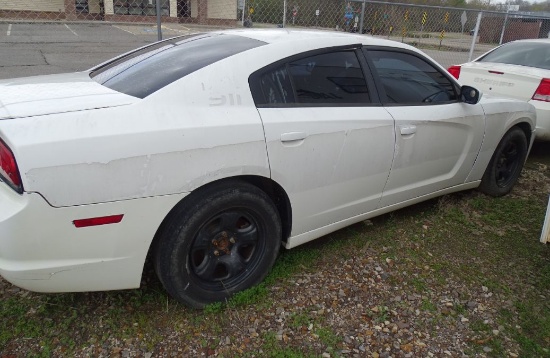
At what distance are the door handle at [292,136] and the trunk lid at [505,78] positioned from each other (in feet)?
13.6

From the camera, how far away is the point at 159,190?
206cm

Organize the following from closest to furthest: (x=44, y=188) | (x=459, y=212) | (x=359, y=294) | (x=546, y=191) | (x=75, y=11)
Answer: (x=44, y=188)
(x=359, y=294)
(x=459, y=212)
(x=546, y=191)
(x=75, y=11)

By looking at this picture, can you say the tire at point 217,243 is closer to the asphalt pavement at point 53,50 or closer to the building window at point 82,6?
the asphalt pavement at point 53,50

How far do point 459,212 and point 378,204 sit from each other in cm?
118

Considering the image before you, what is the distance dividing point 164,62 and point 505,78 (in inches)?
183

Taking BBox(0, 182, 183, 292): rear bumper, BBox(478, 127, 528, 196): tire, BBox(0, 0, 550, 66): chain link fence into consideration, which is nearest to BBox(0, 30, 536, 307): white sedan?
BBox(0, 182, 183, 292): rear bumper

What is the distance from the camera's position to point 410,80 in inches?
130

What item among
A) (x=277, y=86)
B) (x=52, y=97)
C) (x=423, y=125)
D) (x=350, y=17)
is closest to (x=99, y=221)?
(x=52, y=97)

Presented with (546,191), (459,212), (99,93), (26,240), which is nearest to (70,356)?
(26,240)

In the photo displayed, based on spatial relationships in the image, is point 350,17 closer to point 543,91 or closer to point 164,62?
point 543,91

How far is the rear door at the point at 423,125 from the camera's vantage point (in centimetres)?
308

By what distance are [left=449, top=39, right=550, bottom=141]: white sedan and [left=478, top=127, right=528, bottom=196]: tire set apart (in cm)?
123

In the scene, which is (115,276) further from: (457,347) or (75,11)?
(75,11)

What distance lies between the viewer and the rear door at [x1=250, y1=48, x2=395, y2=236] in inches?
97.0
